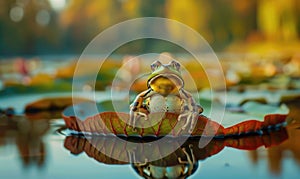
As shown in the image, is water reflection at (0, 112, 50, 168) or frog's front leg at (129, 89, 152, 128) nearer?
water reflection at (0, 112, 50, 168)

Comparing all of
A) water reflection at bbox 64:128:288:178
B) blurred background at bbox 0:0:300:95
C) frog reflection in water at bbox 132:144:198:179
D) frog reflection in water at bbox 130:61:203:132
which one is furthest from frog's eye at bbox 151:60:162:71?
blurred background at bbox 0:0:300:95

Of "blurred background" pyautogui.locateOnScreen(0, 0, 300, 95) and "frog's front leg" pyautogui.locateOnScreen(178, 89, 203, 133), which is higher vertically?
"blurred background" pyautogui.locateOnScreen(0, 0, 300, 95)

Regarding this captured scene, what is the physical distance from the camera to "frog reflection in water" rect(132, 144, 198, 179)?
3.85 ft

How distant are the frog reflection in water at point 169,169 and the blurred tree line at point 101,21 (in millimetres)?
2683

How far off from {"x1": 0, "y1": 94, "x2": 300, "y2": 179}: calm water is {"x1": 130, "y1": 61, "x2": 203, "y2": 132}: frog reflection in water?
102mm

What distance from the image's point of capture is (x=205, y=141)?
5.25 feet

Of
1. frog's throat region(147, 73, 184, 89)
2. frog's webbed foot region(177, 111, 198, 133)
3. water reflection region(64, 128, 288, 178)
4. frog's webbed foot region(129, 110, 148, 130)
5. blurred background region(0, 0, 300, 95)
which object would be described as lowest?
water reflection region(64, 128, 288, 178)

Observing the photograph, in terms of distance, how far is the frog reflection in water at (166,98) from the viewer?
1570 millimetres

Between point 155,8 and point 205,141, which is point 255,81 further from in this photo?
point 205,141

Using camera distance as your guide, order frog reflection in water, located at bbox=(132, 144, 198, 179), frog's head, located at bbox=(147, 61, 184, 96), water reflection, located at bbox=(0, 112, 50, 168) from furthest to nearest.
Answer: frog's head, located at bbox=(147, 61, 184, 96) < water reflection, located at bbox=(0, 112, 50, 168) < frog reflection in water, located at bbox=(132, 144, 198, 179)

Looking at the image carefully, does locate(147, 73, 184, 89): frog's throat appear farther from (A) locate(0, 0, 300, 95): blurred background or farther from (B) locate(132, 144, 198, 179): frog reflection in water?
(A) locate(0, 0, 300, 95): blurred background

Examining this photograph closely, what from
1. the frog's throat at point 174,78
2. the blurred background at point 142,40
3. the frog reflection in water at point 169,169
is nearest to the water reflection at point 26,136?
the frog reflection in water at point 169,169

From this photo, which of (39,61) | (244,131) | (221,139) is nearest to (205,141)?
(221,139)

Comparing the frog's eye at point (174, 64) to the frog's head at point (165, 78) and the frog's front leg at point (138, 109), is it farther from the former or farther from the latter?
the frog's front leg at point (138, 109)
